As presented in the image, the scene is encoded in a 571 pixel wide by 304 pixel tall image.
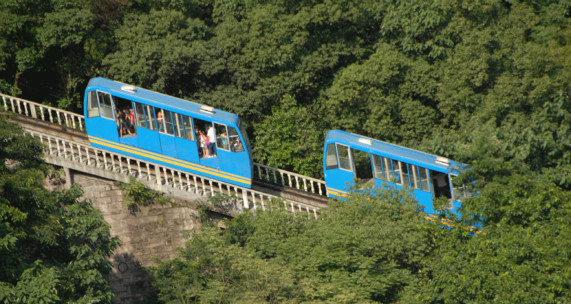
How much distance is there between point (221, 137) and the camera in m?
27.0

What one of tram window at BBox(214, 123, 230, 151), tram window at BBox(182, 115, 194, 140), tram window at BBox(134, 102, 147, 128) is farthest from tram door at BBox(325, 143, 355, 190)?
tram window at BBox(134, 102, 147, 128)

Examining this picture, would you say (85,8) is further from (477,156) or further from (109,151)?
(477,156)

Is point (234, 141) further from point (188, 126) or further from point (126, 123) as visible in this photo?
point (126, 123)

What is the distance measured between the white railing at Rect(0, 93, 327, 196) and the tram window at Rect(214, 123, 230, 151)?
2056mm

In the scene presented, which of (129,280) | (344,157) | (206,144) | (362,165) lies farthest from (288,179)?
(129,280)

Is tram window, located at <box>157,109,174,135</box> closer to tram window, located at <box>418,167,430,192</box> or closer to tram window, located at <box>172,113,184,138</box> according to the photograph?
tram window, located at <box>172,113,184,138</box>

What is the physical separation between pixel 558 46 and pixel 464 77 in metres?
3.73

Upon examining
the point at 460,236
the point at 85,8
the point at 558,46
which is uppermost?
the point at 85,8

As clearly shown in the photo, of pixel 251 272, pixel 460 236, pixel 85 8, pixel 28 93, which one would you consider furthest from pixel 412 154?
pixel 28 93

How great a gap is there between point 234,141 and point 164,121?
98.0 inches

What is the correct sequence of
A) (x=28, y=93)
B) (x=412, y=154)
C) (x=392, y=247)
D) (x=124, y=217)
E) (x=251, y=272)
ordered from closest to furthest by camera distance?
(x=251, y=272), (x=392, y=247), (x=124, y=217), (x=412, y=154), (x=28, y=93)

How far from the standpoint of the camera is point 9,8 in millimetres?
29266

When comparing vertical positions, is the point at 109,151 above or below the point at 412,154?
above

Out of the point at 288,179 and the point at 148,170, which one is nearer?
the point at 148,170
